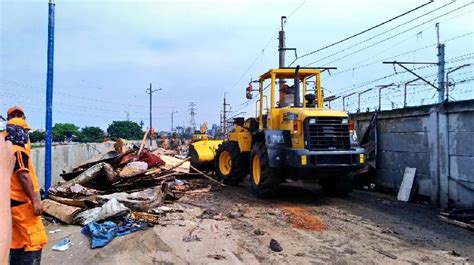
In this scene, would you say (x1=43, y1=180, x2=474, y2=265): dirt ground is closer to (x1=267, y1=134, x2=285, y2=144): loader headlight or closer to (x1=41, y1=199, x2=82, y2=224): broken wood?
(x1=41, y1=199, x2=82, y2=224): broken wood

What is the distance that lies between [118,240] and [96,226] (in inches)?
21.0

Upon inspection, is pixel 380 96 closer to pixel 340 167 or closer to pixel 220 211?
pixel 340 167

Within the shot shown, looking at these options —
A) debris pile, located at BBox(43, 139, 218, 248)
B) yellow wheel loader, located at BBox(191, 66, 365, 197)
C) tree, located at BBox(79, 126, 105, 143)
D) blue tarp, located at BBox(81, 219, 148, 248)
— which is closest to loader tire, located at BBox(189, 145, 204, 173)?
debris pile, located at BBox(43, 139, 218, 248)

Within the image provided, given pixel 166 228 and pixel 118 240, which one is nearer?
pixel 118 240

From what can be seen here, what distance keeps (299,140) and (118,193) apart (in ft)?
13.2

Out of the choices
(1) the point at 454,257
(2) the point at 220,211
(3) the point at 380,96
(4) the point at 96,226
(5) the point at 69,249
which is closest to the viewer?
(1) the point at 454,257

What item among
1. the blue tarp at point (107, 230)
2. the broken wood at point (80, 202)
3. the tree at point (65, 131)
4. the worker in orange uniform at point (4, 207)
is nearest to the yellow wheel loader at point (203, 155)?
the broken wood at point (80, 202)

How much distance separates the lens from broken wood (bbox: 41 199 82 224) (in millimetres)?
7660

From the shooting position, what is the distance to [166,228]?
24.0 feet

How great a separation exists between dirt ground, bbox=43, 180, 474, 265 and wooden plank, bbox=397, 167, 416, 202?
0.77 meters

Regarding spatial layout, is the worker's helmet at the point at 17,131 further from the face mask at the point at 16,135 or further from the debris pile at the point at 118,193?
the debris pile at the point at 118,193

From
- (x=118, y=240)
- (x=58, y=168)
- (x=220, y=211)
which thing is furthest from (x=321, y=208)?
(x=58, y=168)

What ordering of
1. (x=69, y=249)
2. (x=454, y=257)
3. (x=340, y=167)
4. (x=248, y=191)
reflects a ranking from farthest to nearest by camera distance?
1. (x=248, y=191)
2. (x=340, y=167)
3. (x=69, y=249)
4. (x=454, y=257)

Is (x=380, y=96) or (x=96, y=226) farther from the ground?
(x=380, y=96)
